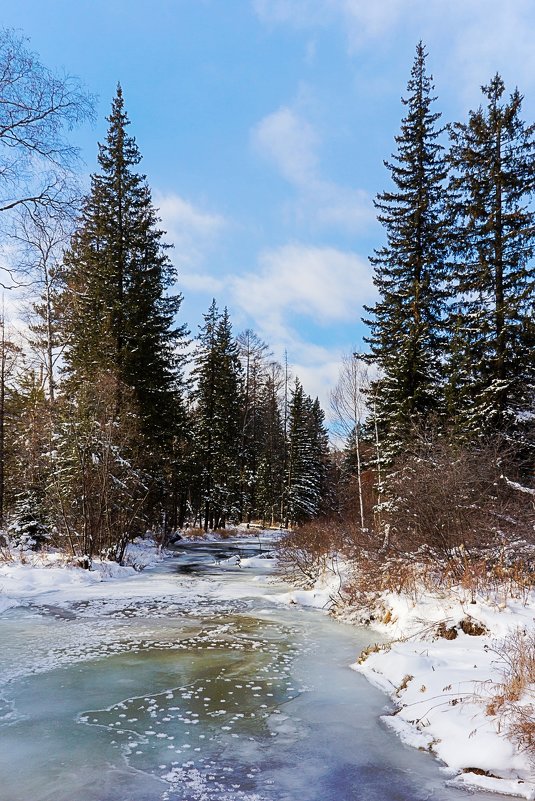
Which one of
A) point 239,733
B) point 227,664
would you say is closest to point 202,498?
point 227,664

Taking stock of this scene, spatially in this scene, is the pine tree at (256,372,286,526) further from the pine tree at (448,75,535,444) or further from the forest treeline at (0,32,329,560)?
the pine tree at (448,75,535,444)

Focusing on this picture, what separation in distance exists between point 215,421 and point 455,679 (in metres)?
30.3

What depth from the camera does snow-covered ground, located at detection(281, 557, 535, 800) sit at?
4.44m

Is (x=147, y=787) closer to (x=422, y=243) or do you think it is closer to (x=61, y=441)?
(x=61, y=441)

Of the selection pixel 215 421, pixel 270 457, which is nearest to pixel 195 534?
pixel 215 421

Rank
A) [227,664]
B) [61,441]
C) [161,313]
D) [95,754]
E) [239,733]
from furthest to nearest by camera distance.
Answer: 1. [161,313]
2. [61,441]
3. [227,664]
4. [239,733]
5. [95,754]

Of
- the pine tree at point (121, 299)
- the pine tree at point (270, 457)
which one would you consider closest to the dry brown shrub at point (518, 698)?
the pine tree at point (121, 299)

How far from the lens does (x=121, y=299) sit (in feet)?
79.4

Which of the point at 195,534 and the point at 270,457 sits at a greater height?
the point at 270,457

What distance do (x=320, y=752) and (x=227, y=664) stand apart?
2.89 m

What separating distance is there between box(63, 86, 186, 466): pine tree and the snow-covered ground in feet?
47.4

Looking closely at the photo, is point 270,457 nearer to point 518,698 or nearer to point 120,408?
point 120,408

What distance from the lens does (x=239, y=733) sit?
207 inches

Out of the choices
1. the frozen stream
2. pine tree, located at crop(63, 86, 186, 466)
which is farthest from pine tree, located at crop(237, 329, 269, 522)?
the frozen stream
